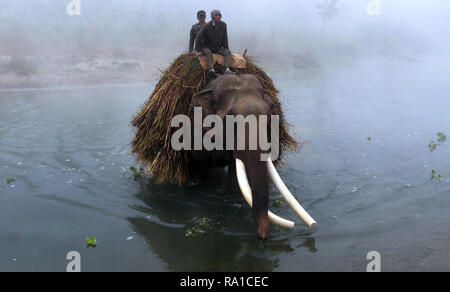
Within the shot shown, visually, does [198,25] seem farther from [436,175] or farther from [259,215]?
[436,175]

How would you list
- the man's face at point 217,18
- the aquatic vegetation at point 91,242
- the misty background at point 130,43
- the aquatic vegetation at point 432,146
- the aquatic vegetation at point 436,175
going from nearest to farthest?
the aquatic vegetation at point 91,242 < the man's face at point 217,18 < the aquatic vegetation at point 436,175 < the aquatic vegetation at point 432,146 < the misty background at point 130,43

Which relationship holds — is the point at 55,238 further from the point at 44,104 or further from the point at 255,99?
the point at 44,104

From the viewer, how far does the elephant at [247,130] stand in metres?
5.00

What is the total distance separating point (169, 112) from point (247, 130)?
1960 mm

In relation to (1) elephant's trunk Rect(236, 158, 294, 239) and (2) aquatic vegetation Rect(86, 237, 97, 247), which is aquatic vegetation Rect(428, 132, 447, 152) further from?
(2) aquatic vegetation Rect(86, 237, 97, 247)

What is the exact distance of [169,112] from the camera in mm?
6621

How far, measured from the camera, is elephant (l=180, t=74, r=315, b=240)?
500 cm
